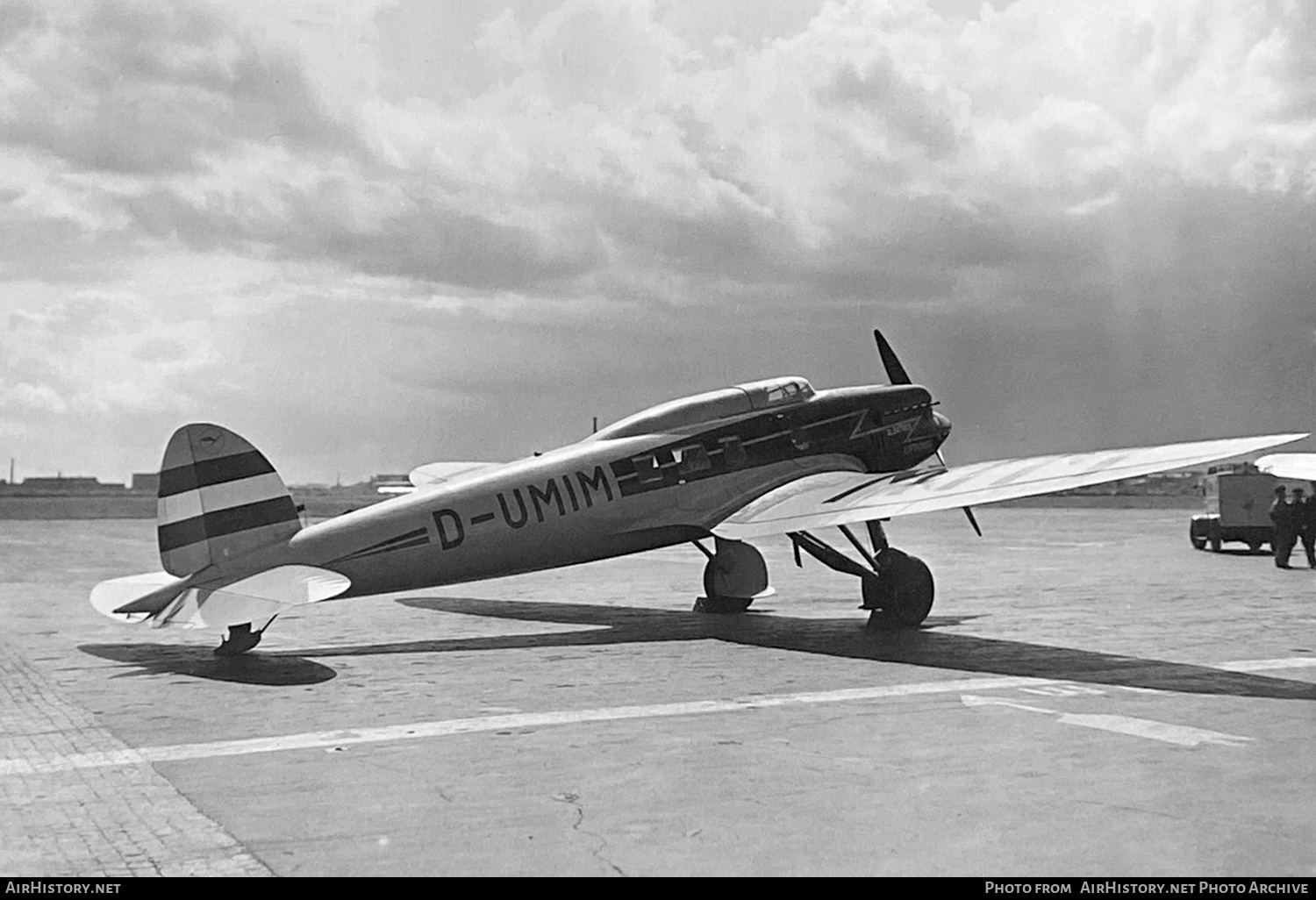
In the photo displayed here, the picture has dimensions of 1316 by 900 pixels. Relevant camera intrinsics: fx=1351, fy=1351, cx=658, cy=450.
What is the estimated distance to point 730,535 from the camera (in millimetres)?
17859

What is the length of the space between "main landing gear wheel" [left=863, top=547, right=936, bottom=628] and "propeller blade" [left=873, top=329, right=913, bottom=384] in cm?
519

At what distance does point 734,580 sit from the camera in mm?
20250

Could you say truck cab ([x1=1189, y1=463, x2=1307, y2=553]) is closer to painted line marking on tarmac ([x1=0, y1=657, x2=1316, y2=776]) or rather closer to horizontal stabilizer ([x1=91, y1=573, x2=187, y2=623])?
painted line marking on tarmac ([x1=0, y1=657, x2=1316, y2=776])

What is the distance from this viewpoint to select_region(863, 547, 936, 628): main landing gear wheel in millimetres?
17422

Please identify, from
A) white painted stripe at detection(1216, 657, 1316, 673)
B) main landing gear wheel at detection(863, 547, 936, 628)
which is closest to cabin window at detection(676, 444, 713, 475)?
main landing gear wheel at detection(863, 547, 936, 628)

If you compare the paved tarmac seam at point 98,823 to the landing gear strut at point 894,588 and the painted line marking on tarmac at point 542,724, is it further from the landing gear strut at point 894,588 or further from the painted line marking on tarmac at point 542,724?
the landing gear strut at point 894,588

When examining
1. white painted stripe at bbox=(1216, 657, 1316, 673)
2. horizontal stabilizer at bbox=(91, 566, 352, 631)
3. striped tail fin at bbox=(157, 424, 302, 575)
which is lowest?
white painted stripe at bbox=(1216, 657, 1316, 673)

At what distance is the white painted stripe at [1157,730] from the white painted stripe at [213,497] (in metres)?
8.79

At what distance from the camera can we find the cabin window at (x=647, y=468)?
714 inches

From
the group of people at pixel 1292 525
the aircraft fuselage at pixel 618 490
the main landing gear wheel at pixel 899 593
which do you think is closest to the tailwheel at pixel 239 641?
the aircraft fuselage at pixel 618 490
